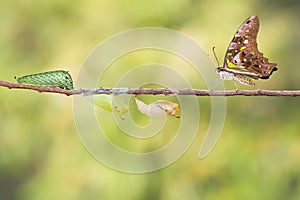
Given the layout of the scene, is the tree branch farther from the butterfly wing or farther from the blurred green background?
the blurred green background

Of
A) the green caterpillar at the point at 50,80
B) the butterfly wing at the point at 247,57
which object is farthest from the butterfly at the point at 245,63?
the green caterpillar at the point at 50,80

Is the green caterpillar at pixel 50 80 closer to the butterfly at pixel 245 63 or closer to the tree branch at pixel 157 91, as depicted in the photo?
the tree branch at pixel 157 91

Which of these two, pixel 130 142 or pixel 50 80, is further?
pixel 130 142

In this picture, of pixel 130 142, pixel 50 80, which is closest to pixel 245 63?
pixel 50 80

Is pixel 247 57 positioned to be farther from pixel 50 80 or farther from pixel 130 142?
pixel 130 142

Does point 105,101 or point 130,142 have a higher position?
point 130,142

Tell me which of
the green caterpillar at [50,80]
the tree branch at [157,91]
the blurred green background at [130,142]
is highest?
the blurred green background at [130,142]
